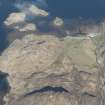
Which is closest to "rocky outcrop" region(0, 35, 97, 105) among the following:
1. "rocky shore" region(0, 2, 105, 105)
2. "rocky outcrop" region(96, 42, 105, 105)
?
"rocky shore" region(0, 2, 105, 105)

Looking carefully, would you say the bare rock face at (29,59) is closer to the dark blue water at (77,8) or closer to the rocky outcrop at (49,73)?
the rocky outcrop at (49,73)

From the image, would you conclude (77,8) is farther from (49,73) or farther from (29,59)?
(49,73)

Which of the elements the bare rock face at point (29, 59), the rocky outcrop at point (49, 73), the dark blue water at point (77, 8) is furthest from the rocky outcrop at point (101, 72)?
the dark blue water at point (77, 8)

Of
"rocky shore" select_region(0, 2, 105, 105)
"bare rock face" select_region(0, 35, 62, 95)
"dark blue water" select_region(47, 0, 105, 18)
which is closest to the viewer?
"rocky shore" select_region(0, 2, 105, 105)

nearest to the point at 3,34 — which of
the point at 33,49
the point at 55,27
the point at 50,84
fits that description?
the point at 55,27

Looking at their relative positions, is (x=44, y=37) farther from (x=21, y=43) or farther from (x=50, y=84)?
(x=50, y=84)

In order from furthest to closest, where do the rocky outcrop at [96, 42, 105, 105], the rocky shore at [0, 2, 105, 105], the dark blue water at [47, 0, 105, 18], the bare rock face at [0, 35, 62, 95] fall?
the dark blue water at [47, 0, 105, 18], the bare rock face at [0, 35, 62, 95], the rocky shore at [0, 2, 105, 105], the rocky outcrop at [96, 42, 105, 105]

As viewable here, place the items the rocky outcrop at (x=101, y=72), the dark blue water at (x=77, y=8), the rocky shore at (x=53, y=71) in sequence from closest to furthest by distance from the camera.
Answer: the rocky outcrop at (x=101, y=72), the rocky shore at (x=53, y=71), the dark blue water at (x=77, y=8)

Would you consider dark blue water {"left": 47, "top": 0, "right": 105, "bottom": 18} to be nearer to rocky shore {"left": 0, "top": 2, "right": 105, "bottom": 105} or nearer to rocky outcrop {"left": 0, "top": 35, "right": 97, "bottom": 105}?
rocky shore {"left": 0, "top": 2, "right": 105, "bottom": 105}
